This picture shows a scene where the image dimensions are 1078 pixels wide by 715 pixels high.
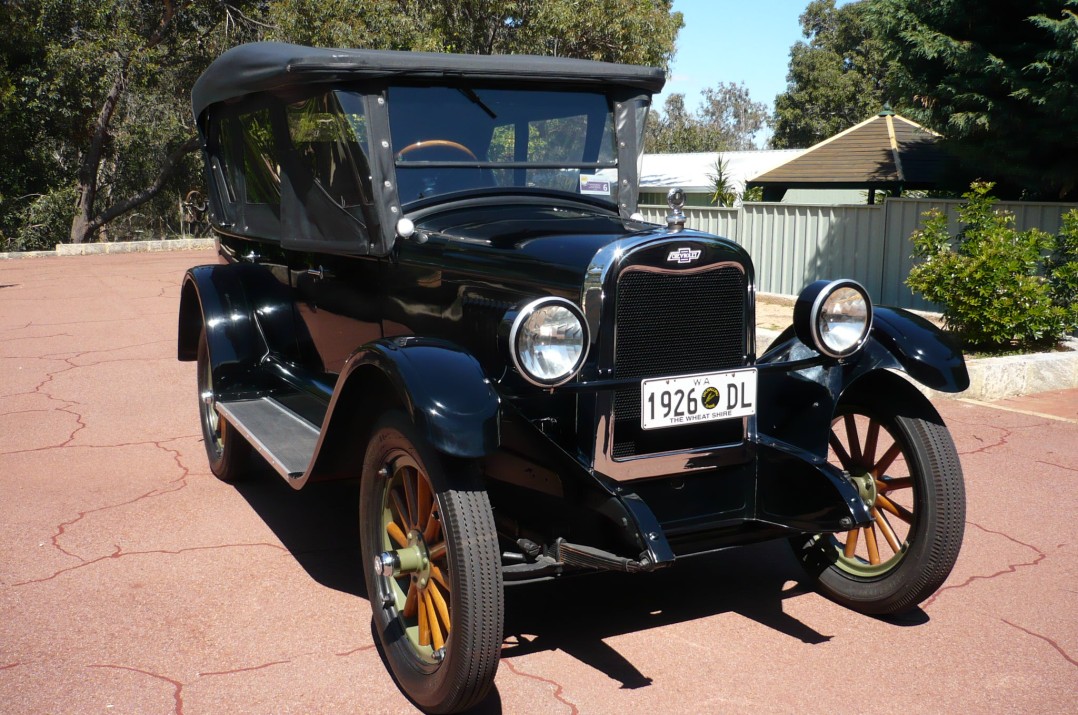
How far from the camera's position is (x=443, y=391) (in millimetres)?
2832

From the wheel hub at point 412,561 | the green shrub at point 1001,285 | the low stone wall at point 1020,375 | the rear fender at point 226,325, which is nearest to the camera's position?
the wheel hub at point 412,561

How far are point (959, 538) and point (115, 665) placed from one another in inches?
114

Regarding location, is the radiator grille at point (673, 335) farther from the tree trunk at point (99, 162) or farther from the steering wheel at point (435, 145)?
the tree trunk at point (99, 162)

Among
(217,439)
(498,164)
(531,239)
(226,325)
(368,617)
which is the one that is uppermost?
(498,164)

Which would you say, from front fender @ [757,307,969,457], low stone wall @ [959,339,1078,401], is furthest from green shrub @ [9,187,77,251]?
front fender @ [757,307,969,457]

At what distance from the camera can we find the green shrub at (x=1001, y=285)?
7.69 metres

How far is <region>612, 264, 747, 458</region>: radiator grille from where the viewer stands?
10.3 feet

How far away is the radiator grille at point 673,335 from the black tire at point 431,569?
0.64m

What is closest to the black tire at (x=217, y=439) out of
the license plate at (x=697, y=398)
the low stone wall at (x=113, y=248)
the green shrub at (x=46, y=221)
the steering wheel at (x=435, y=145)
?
the steering wheel at (x=435, y=145)

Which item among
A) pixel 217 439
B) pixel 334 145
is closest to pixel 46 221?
pixel 217 439

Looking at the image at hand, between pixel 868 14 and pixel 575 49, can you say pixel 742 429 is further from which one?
pixel 575 49

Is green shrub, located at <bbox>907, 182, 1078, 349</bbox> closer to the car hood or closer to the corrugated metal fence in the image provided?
the corrugated metal fence

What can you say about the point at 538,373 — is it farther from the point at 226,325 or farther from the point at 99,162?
the point at 99,162

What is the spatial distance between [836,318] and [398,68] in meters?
1.99
